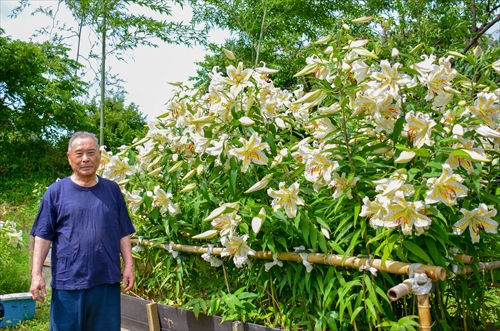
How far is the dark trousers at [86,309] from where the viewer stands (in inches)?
84.1

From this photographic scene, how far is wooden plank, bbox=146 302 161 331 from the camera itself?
8.56 feet

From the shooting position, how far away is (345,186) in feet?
5.98

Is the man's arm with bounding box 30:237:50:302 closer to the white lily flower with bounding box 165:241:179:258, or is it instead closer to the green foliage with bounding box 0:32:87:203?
the white lily flower with bounding box 165:241:179:258

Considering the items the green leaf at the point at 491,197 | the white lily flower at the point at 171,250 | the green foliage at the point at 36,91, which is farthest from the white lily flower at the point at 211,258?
the green foliage at the point at 36,91

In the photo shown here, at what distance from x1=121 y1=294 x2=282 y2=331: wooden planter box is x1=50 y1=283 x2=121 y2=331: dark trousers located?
348 millimetres

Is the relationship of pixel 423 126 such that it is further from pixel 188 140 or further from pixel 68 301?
pixel 68 301

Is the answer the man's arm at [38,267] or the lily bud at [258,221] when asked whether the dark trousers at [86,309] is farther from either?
the lily bud at [258,221]

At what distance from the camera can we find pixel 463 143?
5.31 feet

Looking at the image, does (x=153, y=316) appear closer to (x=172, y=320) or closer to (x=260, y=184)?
(x=172, y=320)

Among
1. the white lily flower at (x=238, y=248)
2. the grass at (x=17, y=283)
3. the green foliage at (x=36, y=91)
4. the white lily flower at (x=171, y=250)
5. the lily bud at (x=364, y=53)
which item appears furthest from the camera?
the green foliage at (x=36, y=91)

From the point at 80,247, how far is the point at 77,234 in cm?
5

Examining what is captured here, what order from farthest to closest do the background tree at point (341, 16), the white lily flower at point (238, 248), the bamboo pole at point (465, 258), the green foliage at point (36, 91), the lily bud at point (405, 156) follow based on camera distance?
the green foliage at point (36, 91) → the background tree at point (341, 16) → the white lily flower at point (238, 248) → the bamboo pole at point (465, 258) → the lily bud at point (405, 156)

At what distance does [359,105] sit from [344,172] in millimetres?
238

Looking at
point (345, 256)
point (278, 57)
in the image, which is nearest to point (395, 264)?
point (345, 256)
